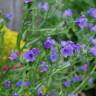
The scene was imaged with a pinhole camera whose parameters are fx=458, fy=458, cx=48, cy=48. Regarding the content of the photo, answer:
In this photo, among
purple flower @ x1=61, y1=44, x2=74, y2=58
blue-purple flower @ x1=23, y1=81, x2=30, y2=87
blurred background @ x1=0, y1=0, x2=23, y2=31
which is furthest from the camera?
blurred background @ x1=0, y1=0, x2=23, y2=31

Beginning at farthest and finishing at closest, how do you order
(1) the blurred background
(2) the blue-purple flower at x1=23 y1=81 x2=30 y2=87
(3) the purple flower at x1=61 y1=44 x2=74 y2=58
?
(1) the blurred background → (2) the blue-purple flower at x1=23 y1=81 x2=30 y2=87 → (3) the purple flower at x1=61 y1=44 x2=74 y2=58

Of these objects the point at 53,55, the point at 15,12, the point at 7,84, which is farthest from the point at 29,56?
the point at 15,12

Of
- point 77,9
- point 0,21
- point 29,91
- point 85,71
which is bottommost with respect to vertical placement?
point 77,9

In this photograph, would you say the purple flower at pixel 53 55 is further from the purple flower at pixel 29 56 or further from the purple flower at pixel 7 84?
the purple flower at pixel 7 84

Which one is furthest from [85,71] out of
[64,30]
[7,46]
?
[7,46]

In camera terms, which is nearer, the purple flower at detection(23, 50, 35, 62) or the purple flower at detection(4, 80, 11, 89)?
the purple flower at detection(23, 50, 35, 62)

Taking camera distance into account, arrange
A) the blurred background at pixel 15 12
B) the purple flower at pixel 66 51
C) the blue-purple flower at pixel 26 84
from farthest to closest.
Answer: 1. the blurred background at pixel 15 12
2. the blue-purple flower at pixel 26 84
3. the purple flower at pixel 66 51

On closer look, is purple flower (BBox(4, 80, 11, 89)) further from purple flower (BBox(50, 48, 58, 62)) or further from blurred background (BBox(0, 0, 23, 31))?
blurred background (BBox(0, 0, 23, 31))

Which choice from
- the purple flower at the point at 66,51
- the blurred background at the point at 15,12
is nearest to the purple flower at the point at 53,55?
the purple flower at the point at 66,51

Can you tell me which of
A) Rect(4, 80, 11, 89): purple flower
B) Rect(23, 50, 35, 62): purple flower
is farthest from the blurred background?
Rect(23, 50, 35, 62): purple flower

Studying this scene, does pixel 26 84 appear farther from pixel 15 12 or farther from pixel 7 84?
pixel 15 12

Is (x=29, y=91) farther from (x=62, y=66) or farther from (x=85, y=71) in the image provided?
(x=85, y=71)
